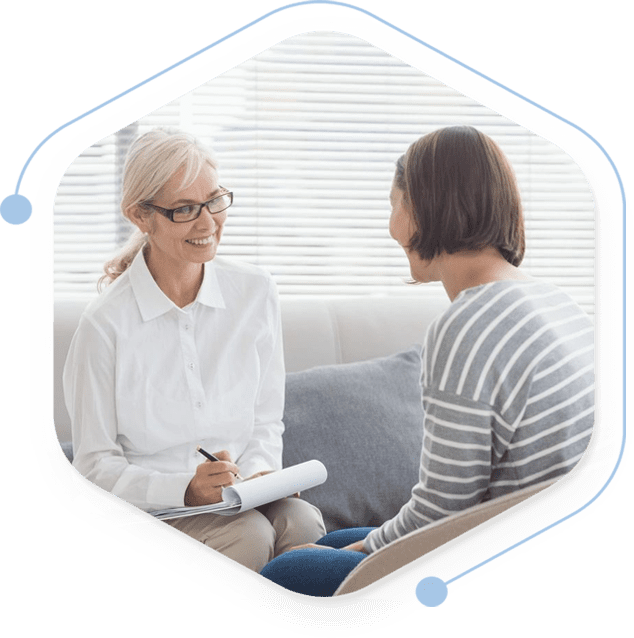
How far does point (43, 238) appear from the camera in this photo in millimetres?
563

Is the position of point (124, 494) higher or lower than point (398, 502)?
higher

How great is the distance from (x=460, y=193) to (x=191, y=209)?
25cm

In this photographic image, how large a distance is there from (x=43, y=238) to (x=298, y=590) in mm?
341

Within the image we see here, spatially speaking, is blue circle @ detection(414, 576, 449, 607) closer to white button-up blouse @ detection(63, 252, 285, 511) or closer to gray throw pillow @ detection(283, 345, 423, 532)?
white button-up blouse @ detection(63, 252, 285, 511)

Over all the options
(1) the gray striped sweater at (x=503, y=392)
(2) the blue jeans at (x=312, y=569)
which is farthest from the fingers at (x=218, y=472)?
(1) the gray striped sweater at (x=503, y=392)

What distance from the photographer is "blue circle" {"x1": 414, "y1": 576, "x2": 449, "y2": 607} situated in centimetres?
54

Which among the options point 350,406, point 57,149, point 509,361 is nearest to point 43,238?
point 57,149

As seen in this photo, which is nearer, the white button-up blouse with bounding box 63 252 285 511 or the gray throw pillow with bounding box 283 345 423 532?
the white button-up blouse with bounding box 63 252 285 511

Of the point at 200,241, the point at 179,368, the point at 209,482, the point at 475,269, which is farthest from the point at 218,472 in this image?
the point at 475,269

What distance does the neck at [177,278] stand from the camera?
0.69 meters

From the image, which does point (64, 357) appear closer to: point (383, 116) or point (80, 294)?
point (80, 294)

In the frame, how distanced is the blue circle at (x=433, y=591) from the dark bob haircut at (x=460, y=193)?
24 centimetres

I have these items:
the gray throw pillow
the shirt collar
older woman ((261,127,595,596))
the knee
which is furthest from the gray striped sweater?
the gray throw pillow

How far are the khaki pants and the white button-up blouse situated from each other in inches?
1.4
